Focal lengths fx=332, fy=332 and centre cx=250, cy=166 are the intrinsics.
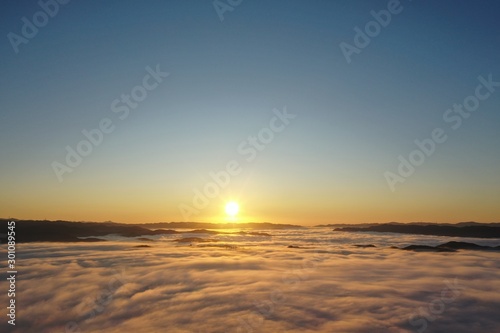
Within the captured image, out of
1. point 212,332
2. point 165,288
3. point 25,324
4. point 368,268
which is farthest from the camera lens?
point 368,268

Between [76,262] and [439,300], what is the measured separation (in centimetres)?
1385

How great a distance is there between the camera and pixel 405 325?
6.58 m

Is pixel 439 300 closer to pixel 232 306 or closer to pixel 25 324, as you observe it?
pixel 232 306

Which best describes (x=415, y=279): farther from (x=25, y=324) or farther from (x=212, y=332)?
(x=25, y=324)

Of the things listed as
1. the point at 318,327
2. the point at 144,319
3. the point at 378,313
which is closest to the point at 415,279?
the point at 378,313

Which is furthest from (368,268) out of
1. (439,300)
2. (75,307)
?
(75,307)

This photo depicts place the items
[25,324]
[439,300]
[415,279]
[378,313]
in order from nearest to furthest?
[25,324], [378,313], [439,300], [415,279]

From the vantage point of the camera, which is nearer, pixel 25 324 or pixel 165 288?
pixel 25 324

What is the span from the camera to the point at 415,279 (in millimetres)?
11133

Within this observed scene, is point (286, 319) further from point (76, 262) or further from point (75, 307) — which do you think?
point (76, 262)

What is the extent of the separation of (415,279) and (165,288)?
814 centimetres

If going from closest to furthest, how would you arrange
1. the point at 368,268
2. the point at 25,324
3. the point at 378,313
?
the point at 25,324
the point at 378,313
the point at 368,268

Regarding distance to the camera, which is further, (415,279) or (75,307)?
(415,279)

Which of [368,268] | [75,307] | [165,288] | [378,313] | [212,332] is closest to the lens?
[212,332]
